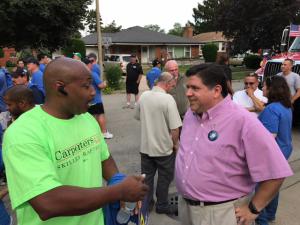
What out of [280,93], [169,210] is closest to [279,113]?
[280,93]

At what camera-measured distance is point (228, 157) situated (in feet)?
7.32

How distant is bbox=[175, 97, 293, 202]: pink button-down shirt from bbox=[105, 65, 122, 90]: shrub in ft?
49.5

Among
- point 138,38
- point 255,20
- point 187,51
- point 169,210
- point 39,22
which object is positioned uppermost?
point 255,20

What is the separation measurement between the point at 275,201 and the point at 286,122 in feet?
3.27

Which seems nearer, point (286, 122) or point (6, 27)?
point (286, 122)

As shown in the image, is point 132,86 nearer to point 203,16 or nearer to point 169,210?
point 169,210

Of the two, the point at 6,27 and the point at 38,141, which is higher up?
the point at 6,27

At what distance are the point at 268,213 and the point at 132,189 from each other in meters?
2.94

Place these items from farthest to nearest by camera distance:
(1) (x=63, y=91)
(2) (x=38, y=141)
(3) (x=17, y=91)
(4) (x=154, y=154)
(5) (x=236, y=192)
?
1. (4) (x=154, y=154)
2. (3) (x=17, y=91)
3. (5) (x=236, y=192)
4. (1) (x=63, y=91)
5. (2) (x=38, y=141)

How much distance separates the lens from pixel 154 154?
14.3 ft

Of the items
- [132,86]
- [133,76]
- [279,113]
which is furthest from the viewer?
[132,86]

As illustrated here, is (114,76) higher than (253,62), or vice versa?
(114,76)

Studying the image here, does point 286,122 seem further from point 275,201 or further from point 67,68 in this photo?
point 67,68

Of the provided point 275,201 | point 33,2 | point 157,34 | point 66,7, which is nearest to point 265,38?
point 66,7
